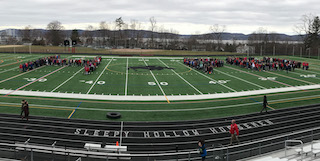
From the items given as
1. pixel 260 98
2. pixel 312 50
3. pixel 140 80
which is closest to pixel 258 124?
pixel 260 98

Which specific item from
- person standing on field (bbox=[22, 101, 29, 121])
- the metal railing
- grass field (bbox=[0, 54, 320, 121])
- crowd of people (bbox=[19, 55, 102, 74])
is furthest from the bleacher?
crowd of people (bbox=[19, 55, 102, 74])

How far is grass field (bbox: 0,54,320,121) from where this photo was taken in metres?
21.5

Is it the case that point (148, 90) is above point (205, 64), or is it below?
below

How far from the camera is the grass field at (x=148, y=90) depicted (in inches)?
847

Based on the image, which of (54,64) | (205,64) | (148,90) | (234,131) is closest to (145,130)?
(234,131)

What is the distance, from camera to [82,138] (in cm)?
1589

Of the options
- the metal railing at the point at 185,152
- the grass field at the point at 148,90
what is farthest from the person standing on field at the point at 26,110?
the metal railing at the point at 185,152

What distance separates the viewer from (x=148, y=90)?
95.0 ft

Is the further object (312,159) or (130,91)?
(130,91)

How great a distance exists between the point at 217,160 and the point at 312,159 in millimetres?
3899

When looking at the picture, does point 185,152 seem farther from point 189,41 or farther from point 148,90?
point 189,41

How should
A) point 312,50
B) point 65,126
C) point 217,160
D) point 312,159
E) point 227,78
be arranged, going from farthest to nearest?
point 312,50 < point 227,78 < point 65,126 < point 312,159 < point 217,160

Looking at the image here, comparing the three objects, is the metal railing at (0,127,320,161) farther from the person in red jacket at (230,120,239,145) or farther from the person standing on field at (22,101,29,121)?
the person standing on field at (22,101,29,121)

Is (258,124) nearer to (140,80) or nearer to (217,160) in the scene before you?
(217,160)
